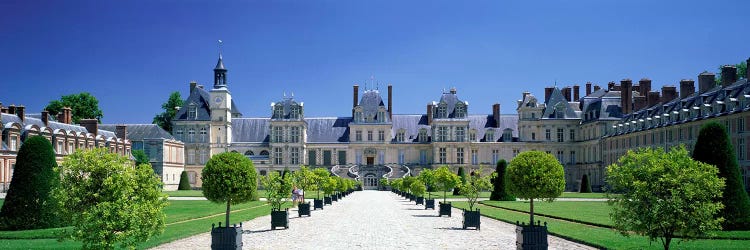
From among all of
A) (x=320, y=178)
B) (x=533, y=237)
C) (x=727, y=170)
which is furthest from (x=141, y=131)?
(x=533, y=237)

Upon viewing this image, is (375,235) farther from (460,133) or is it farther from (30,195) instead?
(460,133)

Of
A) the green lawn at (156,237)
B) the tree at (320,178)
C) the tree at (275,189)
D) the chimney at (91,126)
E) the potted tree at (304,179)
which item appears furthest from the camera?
the chimney at (91,126)

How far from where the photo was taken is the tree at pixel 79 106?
79375mm

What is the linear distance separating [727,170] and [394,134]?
6789 centimetres

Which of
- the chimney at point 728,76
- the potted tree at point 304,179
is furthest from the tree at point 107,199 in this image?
the chimney at point 728,76

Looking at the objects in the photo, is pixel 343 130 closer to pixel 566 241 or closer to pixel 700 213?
pixel 566 241

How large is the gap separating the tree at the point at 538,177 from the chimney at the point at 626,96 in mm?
57666

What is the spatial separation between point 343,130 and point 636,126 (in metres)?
35.6

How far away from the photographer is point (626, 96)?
7631 cm

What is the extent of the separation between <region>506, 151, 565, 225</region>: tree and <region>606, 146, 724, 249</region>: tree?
6.51m

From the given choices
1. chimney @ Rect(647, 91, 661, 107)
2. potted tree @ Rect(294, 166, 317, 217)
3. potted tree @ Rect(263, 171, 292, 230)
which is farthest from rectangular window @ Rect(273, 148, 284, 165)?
potted tree @ Rect(263, 171, 292, 230)

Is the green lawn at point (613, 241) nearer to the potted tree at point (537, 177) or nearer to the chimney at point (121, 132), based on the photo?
the potted tree at point (537, 177)

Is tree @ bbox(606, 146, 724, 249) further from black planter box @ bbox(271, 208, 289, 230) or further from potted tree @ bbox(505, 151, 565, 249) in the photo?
black planter box @ bbox(271, 208, 289, 230)

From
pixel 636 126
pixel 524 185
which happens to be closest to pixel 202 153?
pixel 636 126
